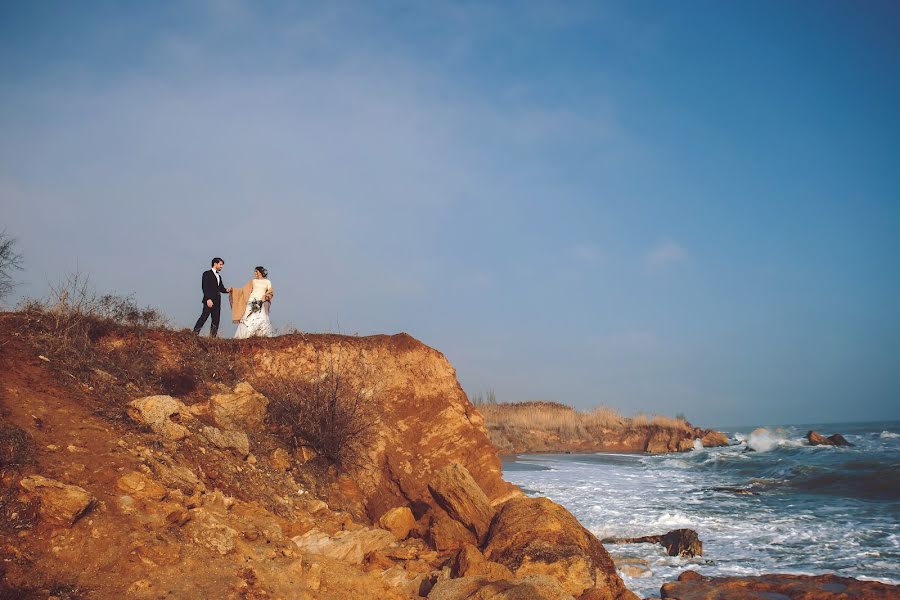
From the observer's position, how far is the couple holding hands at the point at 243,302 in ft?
36.9

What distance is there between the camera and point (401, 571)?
6.16 m

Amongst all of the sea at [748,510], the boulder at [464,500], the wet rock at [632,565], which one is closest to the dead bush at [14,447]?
the boulder at [464,500]

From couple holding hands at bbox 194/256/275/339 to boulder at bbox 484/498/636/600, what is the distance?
6.41 meters

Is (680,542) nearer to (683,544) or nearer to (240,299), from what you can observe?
(683,544)

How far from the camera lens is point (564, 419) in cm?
4372

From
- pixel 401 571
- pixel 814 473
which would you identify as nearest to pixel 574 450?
pixel 814 473

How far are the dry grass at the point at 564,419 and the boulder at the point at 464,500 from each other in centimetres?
3238

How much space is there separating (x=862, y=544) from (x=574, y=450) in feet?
101

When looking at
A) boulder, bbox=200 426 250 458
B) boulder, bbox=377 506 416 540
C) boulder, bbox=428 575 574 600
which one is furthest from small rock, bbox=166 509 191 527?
boulder, bbox=377 506 416 540

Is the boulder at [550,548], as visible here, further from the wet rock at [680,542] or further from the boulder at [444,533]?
the wet rock at [680,542]

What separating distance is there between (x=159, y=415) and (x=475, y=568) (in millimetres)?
4036

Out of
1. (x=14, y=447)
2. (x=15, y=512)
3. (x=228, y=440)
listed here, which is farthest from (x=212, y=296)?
(x=15, y=512)

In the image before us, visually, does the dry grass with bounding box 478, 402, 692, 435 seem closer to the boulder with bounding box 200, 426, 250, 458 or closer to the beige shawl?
the beige shawl

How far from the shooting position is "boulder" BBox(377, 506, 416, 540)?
7883 millimetres
